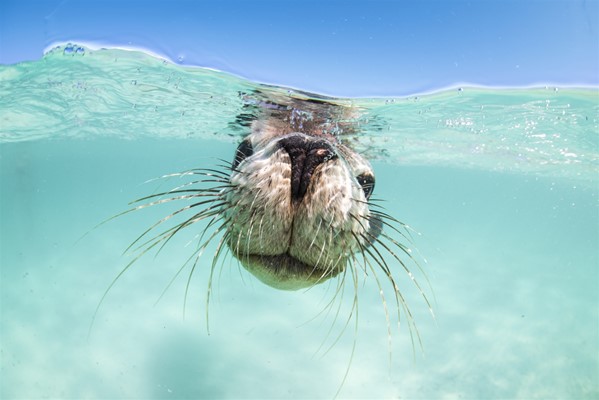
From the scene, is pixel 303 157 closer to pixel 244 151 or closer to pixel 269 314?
pixel 244 151

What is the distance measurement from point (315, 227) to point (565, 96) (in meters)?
9.20

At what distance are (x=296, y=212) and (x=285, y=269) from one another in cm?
37

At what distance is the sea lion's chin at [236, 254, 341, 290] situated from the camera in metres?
2.11

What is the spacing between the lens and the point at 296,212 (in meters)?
1.95

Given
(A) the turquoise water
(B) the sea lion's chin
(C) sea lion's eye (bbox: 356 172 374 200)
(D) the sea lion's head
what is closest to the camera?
(D) the sea lion's head

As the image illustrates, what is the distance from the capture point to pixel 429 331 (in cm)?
903

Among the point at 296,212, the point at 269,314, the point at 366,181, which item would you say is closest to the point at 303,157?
the point at 296,212

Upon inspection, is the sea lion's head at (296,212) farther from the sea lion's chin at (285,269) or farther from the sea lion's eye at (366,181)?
the sea lion's eye at (366,181)

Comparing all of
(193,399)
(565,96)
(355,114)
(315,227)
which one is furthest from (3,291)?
(565,96)

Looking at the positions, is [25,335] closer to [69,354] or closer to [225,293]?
[69,354]

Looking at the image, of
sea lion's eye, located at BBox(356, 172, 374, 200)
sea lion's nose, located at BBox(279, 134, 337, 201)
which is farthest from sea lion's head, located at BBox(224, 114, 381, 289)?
sea lion's eye, located at BBox(356, 172, 374, 200)

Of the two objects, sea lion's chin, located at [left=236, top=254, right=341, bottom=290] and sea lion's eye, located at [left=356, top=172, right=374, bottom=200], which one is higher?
sea lion's eye, located at [left=356, top=172, right=374, bottom=200]

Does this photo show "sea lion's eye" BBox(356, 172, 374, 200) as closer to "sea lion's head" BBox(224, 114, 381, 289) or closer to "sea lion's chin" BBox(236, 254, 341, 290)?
"sea lion's head" BBox(224, 114, 381, 289)

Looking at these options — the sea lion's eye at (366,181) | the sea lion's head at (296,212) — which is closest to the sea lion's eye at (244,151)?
the sea lion's eye at (366,181)
